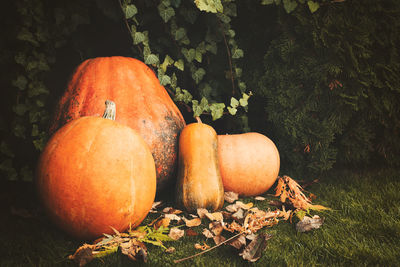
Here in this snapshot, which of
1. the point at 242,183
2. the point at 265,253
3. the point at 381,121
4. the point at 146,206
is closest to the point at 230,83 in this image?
the point at 242,183

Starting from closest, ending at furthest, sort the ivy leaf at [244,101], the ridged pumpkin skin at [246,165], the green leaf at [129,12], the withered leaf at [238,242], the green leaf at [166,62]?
the withered leaf at [238,242]
the green leaf at [129,12]
the ridged pumpkin skin at [246,165]
the green leaf at [166,62]
the ivy leaf at [244,101]

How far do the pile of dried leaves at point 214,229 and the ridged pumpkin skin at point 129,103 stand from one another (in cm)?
39

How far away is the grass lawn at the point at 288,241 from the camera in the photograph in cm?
128

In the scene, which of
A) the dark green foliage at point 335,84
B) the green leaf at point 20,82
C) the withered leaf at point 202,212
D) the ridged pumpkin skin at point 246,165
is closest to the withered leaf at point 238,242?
the withered leaf at point 202,212

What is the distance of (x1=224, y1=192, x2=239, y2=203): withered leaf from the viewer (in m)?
2.10

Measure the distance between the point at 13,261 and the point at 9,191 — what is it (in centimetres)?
96

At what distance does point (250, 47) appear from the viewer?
8.75 feet

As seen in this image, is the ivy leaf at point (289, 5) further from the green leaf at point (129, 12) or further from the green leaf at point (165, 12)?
the green leaf at point (129, 12)

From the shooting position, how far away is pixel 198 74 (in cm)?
248

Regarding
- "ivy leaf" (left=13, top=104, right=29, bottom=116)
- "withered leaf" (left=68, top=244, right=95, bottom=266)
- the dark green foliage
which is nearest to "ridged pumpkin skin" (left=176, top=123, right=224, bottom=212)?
"withered leaf" (left=68, top=244, right=95, bottom=266)

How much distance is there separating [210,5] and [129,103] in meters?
0.96

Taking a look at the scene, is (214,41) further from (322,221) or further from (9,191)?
(9,191)

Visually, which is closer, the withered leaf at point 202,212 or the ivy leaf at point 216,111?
the withered leaf at point 202,212

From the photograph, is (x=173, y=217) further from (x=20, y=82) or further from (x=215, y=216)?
(x=20, y=82)
